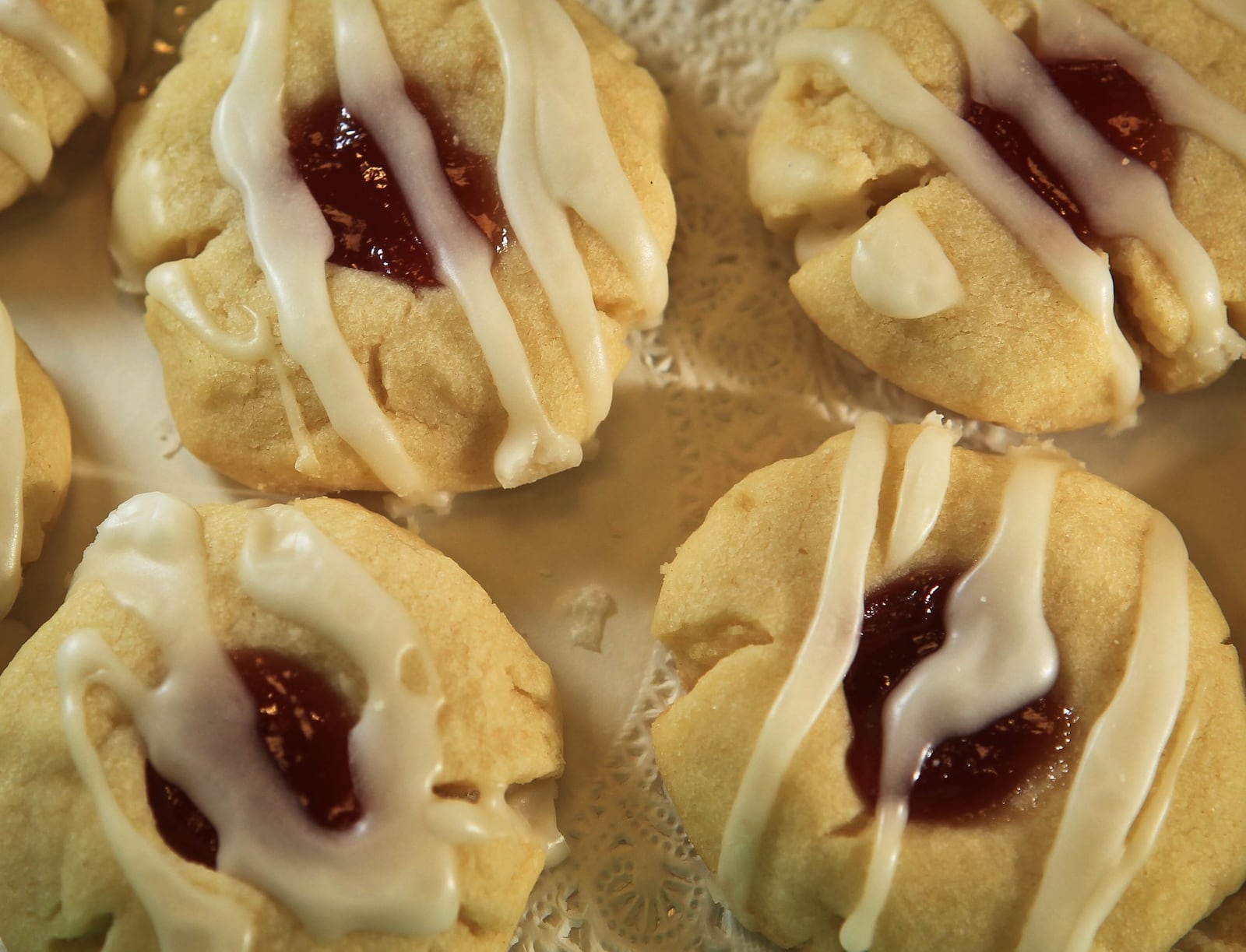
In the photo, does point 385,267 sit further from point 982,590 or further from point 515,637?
point 982,590

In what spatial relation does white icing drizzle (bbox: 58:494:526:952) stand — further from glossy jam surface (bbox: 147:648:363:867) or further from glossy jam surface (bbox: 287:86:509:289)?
glossy jam surface (bbox: 287:86:509:289)

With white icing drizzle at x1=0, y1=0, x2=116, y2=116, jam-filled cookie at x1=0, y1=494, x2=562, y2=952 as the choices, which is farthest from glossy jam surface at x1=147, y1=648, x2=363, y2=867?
white icing drizzle at x1=0, y1=0, x2=116, y2=116

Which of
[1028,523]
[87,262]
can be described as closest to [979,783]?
[1028,523]

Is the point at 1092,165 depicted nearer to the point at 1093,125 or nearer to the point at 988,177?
the point at 1093,125

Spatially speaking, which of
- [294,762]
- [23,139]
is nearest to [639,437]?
[294,762]

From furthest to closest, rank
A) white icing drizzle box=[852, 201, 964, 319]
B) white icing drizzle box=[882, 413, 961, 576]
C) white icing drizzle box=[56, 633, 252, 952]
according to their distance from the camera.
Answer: white icing drizzle box=[852, 201, 964, 319]
white icing drizzle box=[882, 413, 961, 576]
white icing drizzle box=[56, 633, 252, 952]

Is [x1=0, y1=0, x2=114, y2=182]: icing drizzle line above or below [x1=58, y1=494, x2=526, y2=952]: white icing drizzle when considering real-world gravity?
above

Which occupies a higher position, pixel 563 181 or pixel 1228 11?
pixel 1228 11
